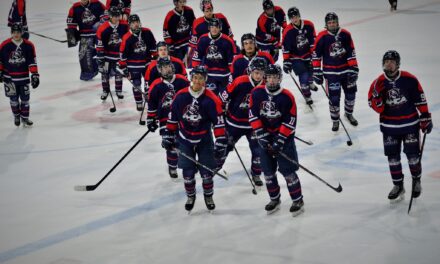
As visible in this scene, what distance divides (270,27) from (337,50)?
2207mm

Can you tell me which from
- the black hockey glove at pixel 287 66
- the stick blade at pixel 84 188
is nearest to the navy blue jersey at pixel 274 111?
the stick blade at pixel 84 188

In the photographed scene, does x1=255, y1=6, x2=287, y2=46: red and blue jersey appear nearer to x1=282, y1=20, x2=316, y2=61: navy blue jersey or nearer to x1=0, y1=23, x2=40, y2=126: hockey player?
x1=282, y1=20, x2=316, y2=61: navy blue jersey

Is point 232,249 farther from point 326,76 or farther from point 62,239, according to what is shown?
point 326,76

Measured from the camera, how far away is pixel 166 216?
7395 millimetres

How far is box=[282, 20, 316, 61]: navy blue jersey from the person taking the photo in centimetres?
1052

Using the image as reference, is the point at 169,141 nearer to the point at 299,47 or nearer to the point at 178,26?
the point at 299,47

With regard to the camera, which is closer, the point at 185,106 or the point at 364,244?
the point at 364,244

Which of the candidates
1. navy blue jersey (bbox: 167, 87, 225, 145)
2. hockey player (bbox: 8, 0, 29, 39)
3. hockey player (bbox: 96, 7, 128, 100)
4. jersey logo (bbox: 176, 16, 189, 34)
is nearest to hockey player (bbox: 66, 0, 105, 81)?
hockey player (bbox: 8, 0, 29, 39)

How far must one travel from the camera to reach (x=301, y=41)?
10555 millimetres

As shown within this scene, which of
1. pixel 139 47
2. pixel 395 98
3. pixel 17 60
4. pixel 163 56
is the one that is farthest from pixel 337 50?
pixel 17 60

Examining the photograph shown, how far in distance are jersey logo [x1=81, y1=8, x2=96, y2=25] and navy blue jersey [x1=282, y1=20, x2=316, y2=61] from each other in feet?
11.7

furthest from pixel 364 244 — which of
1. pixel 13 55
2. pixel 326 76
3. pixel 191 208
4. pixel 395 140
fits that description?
pixel 13 55

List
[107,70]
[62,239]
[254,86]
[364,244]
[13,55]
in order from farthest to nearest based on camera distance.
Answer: [107,70]
[13,55]
[254,86]
[62,239]
[364,244]

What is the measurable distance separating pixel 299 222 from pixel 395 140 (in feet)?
3.81
